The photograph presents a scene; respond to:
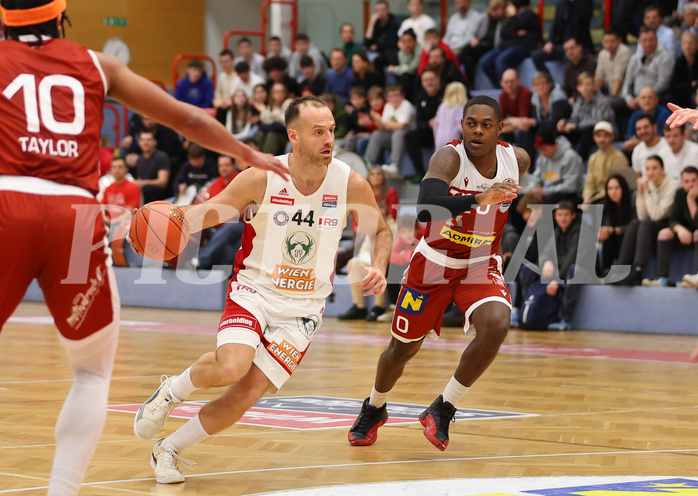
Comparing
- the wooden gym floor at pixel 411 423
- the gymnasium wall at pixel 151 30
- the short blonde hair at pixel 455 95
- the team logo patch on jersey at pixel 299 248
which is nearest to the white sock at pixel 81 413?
the wooden gym floor at pixel 411 423

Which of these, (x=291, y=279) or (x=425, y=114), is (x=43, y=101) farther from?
(x=425, y=114)

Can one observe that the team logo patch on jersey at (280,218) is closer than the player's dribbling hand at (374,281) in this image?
No

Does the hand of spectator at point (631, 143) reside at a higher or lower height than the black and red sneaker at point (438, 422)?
lower

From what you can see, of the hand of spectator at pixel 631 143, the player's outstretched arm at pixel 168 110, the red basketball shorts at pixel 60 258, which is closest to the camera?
the red basketball shorts at pixel 60 258

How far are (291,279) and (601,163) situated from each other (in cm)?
865

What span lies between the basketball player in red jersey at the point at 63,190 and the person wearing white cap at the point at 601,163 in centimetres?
1024

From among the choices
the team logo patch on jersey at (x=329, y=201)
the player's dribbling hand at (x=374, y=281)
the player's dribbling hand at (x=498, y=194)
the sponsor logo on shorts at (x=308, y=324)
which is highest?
the player's dribbling hand at (x=498, y=194)

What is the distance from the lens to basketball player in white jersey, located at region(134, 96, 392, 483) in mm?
4809

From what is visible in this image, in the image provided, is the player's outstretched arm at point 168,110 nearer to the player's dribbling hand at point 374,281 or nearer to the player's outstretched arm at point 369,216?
the player's dribbling hand at point 374,281

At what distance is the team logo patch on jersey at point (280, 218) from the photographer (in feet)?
17.3

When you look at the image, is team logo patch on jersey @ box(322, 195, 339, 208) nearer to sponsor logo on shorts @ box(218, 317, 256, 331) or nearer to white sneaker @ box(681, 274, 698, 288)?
sponsor logo on shorts @ box(218, 317, 256, 331)

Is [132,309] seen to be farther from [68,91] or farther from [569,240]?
[68,91]

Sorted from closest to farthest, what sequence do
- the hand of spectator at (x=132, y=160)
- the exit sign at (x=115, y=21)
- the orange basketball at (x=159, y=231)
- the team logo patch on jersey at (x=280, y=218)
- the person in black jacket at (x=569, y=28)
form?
Result: the orange basketball at (x=159, y=231)
the team logo patch on jersey at (x=280, y=218)
the person in black jacket at (x=569, y=28)
the hand of spectator at (x=132, y=160)
the exit sign at (x=115, y=21)

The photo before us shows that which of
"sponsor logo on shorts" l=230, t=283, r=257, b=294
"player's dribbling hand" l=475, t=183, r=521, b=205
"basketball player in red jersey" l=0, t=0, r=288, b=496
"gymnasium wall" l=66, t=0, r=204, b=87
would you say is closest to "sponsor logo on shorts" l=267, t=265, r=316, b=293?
"sponsor logo on shorts" l=230, t=283, r=257, b=294
